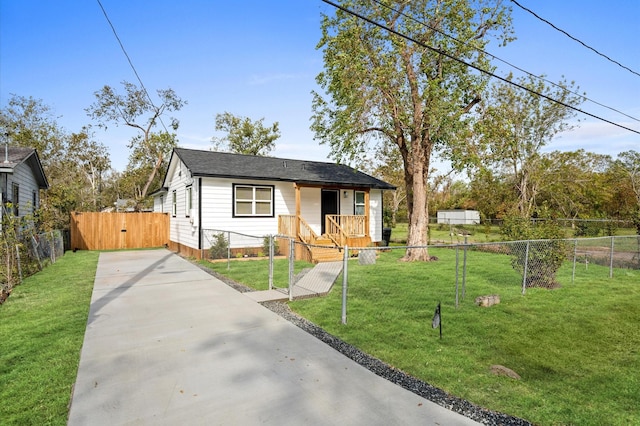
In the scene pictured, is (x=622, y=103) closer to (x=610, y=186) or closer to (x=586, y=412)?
(x=586, y=412)

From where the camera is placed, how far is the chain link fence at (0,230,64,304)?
24.1ft

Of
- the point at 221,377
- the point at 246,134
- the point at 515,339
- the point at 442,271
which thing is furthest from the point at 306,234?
the point at 246,134

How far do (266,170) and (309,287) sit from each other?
744cm

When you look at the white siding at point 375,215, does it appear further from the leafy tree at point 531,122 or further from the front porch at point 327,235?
the leafy tree at point 531,122

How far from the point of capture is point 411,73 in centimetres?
1190

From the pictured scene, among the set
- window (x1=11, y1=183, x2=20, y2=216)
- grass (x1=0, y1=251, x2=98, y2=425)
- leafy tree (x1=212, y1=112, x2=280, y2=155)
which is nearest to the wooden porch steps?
grass (x1=0, y1=251, x2=98, y2=425)

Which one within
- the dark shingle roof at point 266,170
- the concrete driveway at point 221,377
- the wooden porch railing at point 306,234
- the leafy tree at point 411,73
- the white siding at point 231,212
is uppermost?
the leafy tree at point 411,73

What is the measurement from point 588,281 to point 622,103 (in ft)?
23.4

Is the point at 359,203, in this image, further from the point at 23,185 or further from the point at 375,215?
the point at 23,185

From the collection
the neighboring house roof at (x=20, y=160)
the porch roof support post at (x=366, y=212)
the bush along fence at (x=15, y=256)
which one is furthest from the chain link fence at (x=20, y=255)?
the porch roof support post at (x=366, y=212)

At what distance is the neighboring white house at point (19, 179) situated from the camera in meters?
9.61

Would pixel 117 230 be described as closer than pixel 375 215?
No

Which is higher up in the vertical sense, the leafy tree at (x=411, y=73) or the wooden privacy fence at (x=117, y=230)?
the leafy tree at (x=411, y=73)

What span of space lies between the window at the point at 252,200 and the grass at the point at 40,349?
5899 millimetres
